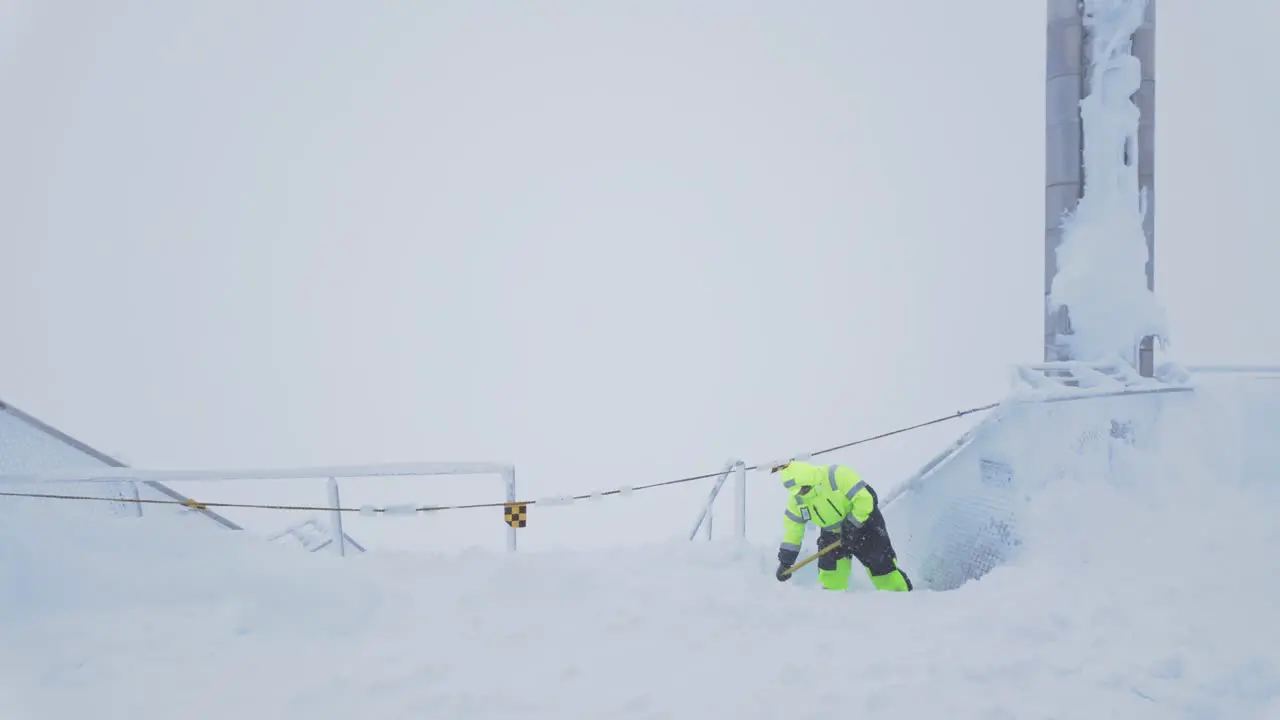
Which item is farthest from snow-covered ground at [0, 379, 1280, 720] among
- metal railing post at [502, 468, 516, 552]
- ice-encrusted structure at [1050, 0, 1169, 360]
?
ice-encrusted structure at [1050, 0, 1169, 360]

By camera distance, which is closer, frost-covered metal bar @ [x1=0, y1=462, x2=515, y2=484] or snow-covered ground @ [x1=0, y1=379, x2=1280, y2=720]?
snow-covered ground @ [x1=0, y1=379, x2=1280, y2=720]

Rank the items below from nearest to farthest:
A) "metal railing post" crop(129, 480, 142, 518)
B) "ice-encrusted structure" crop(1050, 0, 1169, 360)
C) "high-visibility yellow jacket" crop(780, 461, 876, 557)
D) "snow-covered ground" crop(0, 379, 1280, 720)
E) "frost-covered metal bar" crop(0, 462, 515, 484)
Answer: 1. "snow-covered ground" crop(0, 379, 1280, 720)
2. "frost-covered metal bar" crop(0, 462, 515, 484)
3. "high-visibility yellow jacket" crop(780, 461, 876, 557)
4. "metal railing post" crop(129, 480, 142, 518)
5. "ice-encrusted structure" crop(1050, 0, 1169, 360)

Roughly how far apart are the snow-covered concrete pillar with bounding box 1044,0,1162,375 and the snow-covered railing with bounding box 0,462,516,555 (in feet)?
22.0

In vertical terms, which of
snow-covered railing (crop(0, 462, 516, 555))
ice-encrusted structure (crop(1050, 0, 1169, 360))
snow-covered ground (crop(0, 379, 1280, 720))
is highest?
ice-encrusted structure (crop(1050, 0, 1169, 360))

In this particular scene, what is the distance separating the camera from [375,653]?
4469 millimetres

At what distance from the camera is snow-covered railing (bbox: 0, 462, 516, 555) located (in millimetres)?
6012

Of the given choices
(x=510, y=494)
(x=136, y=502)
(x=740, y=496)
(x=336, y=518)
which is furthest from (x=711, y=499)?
(x=136, y=502)

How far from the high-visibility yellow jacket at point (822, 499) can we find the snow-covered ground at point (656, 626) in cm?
60

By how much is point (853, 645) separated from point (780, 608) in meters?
0.78

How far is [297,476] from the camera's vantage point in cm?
679

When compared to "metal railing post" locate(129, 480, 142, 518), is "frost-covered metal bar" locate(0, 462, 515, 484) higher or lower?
higher

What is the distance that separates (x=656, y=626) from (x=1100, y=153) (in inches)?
299

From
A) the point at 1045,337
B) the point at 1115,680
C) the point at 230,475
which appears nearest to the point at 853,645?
the point at 1115,680

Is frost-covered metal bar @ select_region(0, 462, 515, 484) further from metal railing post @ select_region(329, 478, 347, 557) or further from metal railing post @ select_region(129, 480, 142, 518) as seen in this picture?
metal railing post @ select_region(129, 480, 142, 518)
